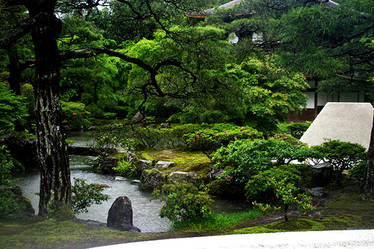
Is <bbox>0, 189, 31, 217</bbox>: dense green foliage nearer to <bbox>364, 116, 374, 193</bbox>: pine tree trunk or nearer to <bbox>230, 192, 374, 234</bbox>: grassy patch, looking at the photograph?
<bbox>230, 192, 374, 234</bbox>: grassy patch

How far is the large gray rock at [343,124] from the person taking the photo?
31.8 feet

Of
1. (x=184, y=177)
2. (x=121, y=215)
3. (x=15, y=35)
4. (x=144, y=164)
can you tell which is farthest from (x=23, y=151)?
(x=15, y=35)

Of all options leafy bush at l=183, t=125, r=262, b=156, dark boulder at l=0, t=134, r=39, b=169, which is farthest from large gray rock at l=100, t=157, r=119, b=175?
leafy bush at l=183, t=125, r=262, b=156

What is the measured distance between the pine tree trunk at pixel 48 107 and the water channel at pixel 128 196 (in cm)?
164

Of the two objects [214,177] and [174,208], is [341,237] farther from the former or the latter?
[214,177]

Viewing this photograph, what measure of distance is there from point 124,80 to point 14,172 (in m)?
13.4

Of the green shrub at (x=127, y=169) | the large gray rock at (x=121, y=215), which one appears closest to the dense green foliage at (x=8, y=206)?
the large gray rock at (x=121, y=215)

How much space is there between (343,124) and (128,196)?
6584 millimetres

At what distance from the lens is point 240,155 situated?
22.5 feet

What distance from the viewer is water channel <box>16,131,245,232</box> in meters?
6.68

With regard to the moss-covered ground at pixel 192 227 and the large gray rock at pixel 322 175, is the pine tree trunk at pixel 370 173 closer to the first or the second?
the moss-covered ground at pixel 192 227

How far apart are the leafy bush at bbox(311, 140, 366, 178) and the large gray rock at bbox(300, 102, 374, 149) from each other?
1.54m

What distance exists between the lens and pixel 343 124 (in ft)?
32.7

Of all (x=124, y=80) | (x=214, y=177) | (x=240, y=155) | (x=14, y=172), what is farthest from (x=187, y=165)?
(x=124, y=80)
